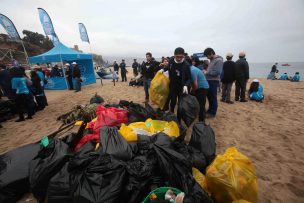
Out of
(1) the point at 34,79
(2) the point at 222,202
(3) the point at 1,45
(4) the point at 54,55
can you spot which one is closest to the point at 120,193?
(2) the point at 222,202

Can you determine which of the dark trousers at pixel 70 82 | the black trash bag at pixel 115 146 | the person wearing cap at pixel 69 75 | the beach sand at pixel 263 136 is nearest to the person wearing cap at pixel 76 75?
the person wearing cap at pixel 69 75

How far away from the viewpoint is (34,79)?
574 cm

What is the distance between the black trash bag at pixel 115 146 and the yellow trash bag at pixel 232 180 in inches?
37.3

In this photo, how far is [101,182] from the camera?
1597mm

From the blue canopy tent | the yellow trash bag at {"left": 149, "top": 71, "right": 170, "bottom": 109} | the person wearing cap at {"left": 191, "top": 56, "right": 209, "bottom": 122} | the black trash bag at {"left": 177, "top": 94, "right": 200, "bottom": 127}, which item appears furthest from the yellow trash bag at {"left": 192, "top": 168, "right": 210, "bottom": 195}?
the blue canopy tent

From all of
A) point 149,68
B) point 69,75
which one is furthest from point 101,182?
point 69,75

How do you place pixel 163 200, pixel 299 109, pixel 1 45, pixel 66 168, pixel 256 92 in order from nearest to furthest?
pixel 163 200 → pixel 66 168 → pixel 299 109 → pixel 256 92 → pixel 1 45

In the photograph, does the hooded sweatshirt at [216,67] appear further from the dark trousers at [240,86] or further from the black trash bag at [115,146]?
the black trash bag at [115,146]

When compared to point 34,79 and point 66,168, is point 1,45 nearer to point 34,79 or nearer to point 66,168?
point 34,79

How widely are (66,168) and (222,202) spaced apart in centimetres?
171

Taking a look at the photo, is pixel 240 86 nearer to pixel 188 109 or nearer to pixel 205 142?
pixel 188 109

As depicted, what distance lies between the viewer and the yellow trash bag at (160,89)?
404cm

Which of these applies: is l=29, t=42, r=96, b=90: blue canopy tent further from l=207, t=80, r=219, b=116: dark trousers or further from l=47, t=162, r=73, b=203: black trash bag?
l=47, t=162, r=73, b=203: black trash bag

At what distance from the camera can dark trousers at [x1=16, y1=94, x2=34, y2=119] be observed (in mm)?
4920
